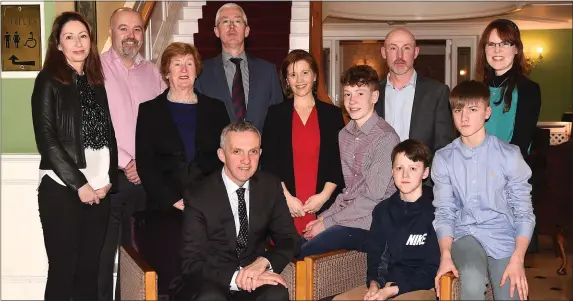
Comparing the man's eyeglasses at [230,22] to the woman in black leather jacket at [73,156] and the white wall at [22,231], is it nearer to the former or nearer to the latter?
the woman in black leather jacket at [73,156]

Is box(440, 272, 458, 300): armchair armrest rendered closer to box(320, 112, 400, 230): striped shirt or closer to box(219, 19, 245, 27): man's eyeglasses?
box(320, 112, 400, 230): striped shirt

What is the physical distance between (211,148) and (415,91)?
114 centimetres

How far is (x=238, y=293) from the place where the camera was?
3258mm

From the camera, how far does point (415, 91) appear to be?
400 cm

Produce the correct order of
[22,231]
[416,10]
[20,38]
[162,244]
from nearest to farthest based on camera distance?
[162,244], [22,231], [20,38], [416,10]

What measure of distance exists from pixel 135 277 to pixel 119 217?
99cm

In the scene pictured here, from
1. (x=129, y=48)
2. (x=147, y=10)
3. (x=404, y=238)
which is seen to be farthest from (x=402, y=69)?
(x=147, y=10)

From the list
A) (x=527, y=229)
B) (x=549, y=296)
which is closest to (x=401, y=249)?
(x=527, y=229)

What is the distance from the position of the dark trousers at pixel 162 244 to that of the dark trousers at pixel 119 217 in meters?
0.46

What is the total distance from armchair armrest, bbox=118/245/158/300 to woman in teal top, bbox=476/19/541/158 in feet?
5.98

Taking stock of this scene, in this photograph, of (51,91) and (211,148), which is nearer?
(51,91)

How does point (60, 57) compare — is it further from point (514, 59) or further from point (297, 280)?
point (514, 59)

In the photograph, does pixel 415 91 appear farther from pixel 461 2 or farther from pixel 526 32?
pixel 526 32

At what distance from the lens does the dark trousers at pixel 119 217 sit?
404 cm
